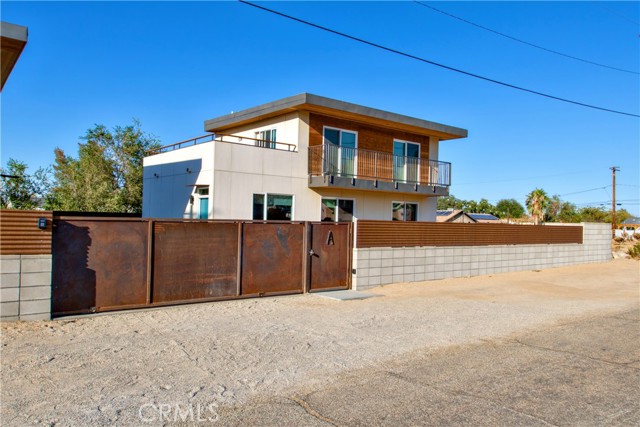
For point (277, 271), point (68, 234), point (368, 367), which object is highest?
point (68, 234)

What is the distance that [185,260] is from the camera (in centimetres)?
952

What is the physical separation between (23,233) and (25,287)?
0.87 m

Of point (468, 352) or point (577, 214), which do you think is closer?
point (468, 352)

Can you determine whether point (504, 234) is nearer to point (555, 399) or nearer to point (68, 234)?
point (555, 399)

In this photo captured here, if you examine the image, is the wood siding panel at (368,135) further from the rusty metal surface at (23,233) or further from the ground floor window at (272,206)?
the rusty metal surface at (23,233)

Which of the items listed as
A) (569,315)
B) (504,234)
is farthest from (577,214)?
(569,315)

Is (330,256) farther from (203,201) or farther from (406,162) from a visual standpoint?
(406,162)

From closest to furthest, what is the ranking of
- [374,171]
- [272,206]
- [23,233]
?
1. [23,233]
2. [272,206]
3. [374,171]

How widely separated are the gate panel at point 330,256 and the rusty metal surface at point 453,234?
453mm

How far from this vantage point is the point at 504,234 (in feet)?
56.8

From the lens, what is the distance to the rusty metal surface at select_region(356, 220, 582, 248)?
1270cm

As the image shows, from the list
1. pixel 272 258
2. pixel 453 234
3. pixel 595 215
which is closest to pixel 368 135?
pixel 453 234

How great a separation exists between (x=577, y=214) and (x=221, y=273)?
7736 centimetres

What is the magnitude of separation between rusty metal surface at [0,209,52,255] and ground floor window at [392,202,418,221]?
48.5 feet
